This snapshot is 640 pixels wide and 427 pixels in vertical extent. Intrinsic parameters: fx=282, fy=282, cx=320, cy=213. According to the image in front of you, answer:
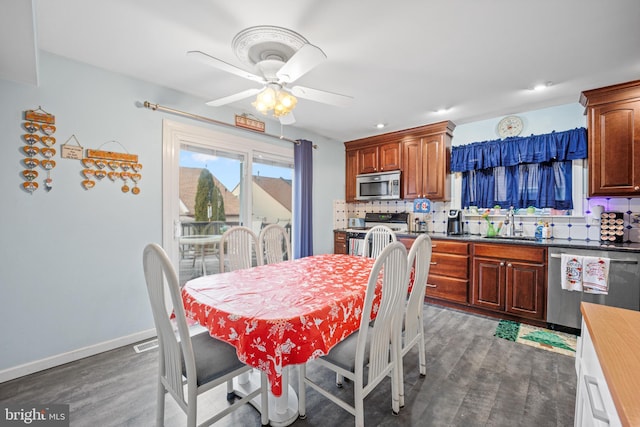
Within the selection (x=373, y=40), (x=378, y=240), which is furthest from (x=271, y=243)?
(x=373, y=40)

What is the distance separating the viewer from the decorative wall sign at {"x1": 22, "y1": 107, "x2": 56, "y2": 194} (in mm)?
2043

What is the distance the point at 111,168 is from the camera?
241cm

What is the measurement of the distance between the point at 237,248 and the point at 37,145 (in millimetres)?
1627

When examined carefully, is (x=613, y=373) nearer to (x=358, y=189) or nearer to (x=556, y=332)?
(x=556, y=332)

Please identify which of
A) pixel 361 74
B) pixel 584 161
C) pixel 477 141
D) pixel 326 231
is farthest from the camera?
pixel 326 231

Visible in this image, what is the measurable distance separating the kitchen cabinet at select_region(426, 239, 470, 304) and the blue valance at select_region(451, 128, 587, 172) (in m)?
1.12

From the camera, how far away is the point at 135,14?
1.73 metres

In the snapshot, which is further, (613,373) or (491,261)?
(491,261)

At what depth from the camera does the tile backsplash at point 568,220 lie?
2.80 meters

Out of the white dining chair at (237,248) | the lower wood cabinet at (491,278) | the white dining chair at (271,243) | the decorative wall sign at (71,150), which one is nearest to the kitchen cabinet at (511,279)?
the lower wood cabinet at (491,278)

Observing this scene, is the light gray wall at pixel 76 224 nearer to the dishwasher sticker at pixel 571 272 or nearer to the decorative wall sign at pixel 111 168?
the decorative wall sign at pixel 111 168

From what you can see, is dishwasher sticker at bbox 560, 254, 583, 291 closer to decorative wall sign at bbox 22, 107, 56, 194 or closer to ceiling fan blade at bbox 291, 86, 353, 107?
ceiling fan blade at bbox 291, 86, 353, 107

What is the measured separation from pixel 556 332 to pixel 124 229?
4.16 m

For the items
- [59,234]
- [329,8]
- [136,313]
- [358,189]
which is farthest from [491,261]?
[59,234]
